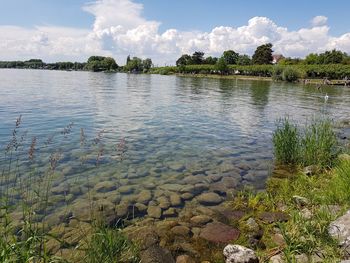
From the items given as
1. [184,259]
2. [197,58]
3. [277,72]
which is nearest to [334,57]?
[277,72]

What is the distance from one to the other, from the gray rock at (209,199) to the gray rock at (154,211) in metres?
1.61

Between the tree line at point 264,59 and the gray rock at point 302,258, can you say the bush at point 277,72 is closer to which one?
the tree line at point 264,59

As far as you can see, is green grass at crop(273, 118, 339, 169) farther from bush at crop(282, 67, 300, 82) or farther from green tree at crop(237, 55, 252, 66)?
green tree at crop(237, 55, 252, 66)

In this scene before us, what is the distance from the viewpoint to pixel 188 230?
8562 mm

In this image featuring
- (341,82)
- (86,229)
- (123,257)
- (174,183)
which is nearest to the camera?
(123,257)

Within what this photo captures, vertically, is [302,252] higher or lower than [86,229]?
higher

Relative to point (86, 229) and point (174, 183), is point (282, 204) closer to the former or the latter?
point (174, 183)

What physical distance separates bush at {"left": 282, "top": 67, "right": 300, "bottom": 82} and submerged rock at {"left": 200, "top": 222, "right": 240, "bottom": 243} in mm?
104901

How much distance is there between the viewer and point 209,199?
10.9m

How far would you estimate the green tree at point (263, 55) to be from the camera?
527 ft

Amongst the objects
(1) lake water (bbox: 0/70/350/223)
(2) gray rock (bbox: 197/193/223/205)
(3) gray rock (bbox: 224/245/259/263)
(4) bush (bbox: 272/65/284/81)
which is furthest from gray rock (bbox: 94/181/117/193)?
(4) bush (bbox: 272/65/284/81)

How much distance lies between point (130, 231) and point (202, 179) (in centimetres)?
505

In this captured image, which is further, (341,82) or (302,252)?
(341,82)

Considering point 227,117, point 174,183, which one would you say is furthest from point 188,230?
point 227,117
